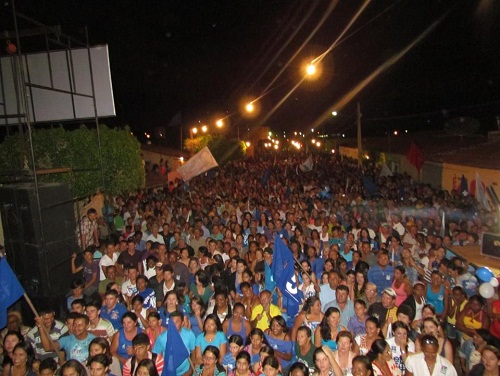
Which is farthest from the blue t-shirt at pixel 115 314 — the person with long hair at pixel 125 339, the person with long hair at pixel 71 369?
the person with long hair at pixel 71 369

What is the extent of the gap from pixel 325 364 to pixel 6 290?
4.09 metres

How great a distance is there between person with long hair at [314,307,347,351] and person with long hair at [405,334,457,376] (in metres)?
0.97

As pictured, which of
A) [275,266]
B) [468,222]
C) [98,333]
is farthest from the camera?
[468,222]

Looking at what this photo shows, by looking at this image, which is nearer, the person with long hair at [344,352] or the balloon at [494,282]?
the person with long hair at [344,352]

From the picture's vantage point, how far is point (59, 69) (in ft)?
35.5

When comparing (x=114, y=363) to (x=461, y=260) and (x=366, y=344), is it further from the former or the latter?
(x=461, y=260)

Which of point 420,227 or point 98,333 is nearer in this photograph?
point 98,333

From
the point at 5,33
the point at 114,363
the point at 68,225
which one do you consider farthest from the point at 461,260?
the point at 5,33

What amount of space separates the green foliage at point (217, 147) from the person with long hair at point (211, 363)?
107 feet

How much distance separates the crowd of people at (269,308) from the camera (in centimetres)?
479

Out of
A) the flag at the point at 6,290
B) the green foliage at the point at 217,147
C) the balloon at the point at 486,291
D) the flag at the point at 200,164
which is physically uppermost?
the green foliage at the point at 217,147

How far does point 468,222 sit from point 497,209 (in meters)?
1.13

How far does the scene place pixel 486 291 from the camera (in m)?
5.93

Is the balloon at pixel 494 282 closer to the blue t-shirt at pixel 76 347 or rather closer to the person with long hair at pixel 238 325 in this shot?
the person with long hair at pixel 238 325
